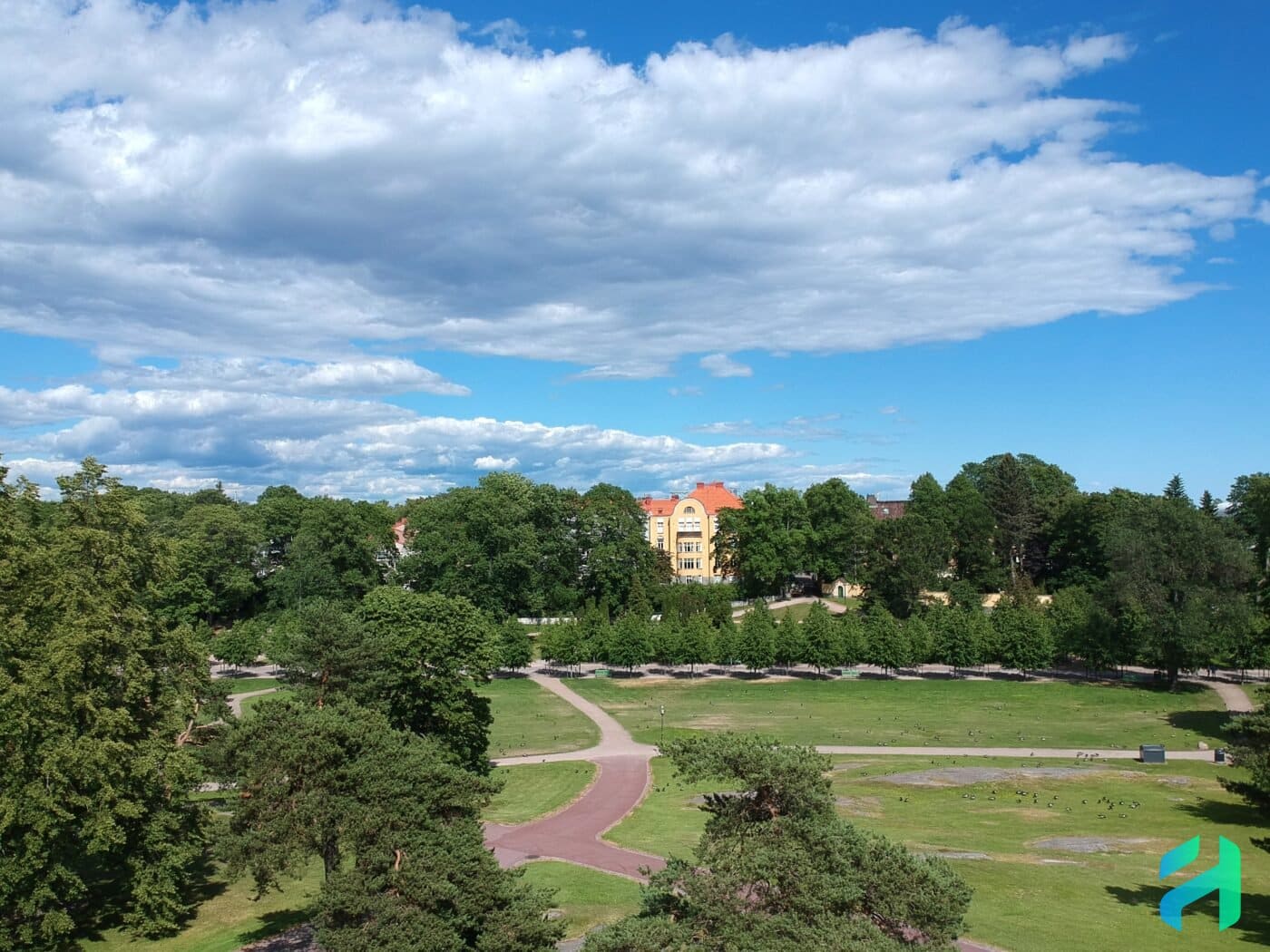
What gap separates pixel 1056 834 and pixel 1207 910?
25.2 ft

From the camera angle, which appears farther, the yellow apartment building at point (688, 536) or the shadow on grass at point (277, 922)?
the yellow apartment building at point (688, 536)

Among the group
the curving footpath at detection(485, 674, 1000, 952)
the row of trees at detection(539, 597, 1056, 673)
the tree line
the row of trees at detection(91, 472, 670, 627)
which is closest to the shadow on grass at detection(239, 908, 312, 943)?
the tree line

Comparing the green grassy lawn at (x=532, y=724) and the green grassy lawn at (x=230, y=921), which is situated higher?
the green grassy lawn at (x=532, y=724)

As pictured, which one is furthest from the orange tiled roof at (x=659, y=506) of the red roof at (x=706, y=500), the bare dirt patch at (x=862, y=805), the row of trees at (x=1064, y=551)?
the bare dirt patch at (x=862, y=805)

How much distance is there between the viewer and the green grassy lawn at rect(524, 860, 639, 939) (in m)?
26.3

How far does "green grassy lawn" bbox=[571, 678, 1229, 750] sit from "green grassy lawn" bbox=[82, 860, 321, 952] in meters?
26.2

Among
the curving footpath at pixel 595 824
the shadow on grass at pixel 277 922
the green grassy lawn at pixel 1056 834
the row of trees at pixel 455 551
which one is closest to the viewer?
the green grassy lawn at pixel 1056 834

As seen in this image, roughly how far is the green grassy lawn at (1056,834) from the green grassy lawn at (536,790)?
3933 mm

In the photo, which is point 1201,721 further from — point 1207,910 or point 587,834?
point 587,834

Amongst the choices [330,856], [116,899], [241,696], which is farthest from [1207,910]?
[241,696]

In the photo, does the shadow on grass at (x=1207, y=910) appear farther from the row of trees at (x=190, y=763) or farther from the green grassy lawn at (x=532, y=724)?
the green grassy lawn at (x=532, y=724)

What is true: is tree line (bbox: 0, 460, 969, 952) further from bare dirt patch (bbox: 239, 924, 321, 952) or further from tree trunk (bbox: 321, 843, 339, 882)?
bare dirt patch (bbox: 239, 924, 321, 952)

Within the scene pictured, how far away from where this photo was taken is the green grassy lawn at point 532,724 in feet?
172

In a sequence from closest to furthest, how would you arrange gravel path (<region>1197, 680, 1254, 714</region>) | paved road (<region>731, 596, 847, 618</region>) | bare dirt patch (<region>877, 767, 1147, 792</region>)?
bare dirt patch (<region>877, 767, 1147, 792</region>)
gravel path (<region>1197, 680, 1254, 714</region>)
paved road (<region>731, 596, 847, 618</region>)
